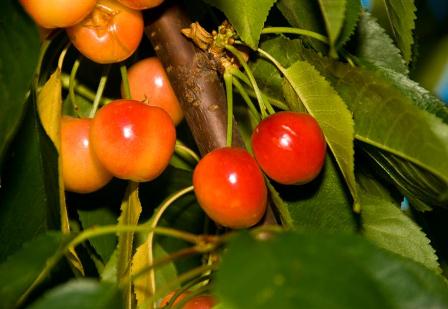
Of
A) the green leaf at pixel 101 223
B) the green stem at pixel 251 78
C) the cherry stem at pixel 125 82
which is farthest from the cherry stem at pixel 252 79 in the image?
the green leaf at pixel 101 223

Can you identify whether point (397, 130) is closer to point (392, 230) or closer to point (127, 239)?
point (392, 230)

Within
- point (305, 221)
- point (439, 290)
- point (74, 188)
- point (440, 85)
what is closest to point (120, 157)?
point (74, 188)

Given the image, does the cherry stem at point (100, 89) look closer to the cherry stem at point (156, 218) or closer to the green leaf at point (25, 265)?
the cherry stem at point (156, 218)

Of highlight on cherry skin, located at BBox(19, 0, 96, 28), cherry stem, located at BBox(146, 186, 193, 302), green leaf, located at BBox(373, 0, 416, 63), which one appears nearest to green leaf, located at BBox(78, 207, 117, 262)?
A: cherry stem, located at BBox(146, 186, 193, 302)

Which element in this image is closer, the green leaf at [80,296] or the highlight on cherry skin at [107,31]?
the green leaf at [80,296]

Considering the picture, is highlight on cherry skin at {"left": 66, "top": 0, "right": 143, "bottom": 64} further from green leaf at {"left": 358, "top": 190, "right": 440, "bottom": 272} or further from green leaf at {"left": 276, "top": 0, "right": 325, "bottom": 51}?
green leaf at {"left": 358, "top": 190, "right": 440, "bottom": 272}

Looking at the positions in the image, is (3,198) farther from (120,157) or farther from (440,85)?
(440,85)
